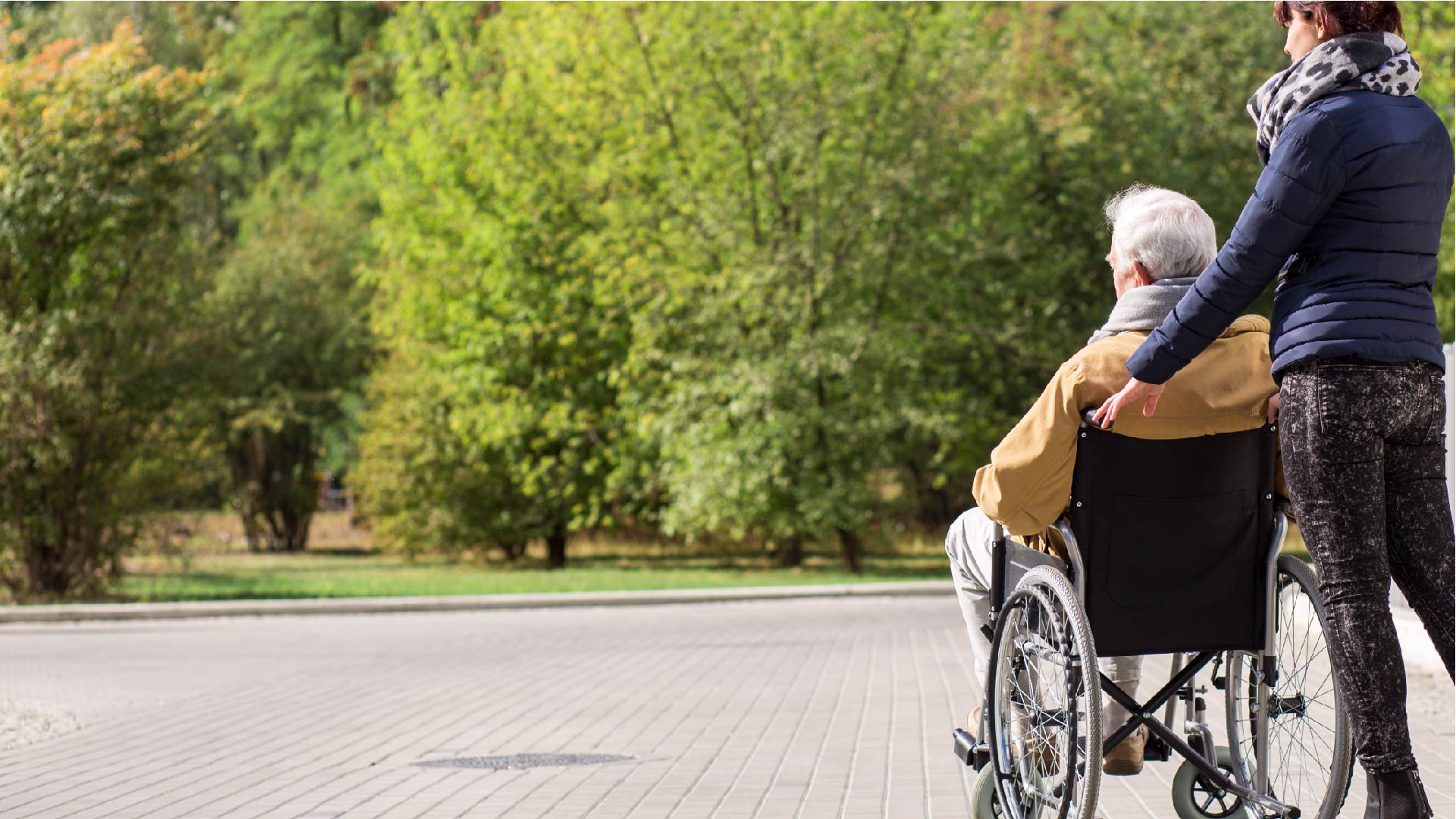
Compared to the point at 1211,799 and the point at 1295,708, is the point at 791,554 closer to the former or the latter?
the point at 1211,799

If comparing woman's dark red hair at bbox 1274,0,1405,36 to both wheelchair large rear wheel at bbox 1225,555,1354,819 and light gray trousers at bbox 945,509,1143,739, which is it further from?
light gray trousers at bbox 945,509,1143,739

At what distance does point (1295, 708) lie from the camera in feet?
13.9

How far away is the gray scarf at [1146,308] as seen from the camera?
4355mm

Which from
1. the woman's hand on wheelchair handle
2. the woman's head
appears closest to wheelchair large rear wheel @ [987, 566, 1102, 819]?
the woman's hand on wheelchair handle

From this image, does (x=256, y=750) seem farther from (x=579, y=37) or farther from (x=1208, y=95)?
(x=1208, y=95)

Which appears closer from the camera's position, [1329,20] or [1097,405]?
[1329,20]

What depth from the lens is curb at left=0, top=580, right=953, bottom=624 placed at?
59.0ft

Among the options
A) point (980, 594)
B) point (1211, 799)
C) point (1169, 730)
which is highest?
point (980, 594)

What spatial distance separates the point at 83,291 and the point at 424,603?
18.9ft

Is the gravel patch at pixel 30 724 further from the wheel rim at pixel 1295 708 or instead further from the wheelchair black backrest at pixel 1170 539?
the wheel rim at pixel 1295 708

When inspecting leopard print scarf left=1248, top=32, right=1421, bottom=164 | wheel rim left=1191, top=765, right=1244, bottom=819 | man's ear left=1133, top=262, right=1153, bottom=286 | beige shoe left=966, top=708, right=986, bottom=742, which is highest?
leopard print scarf left=1248, top=32, right=1421, bottom=164

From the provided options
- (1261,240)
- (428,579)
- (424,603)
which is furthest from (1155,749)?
(428,579)

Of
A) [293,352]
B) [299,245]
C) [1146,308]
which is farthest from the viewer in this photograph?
[299,245]

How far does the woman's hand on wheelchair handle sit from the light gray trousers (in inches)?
25.9
